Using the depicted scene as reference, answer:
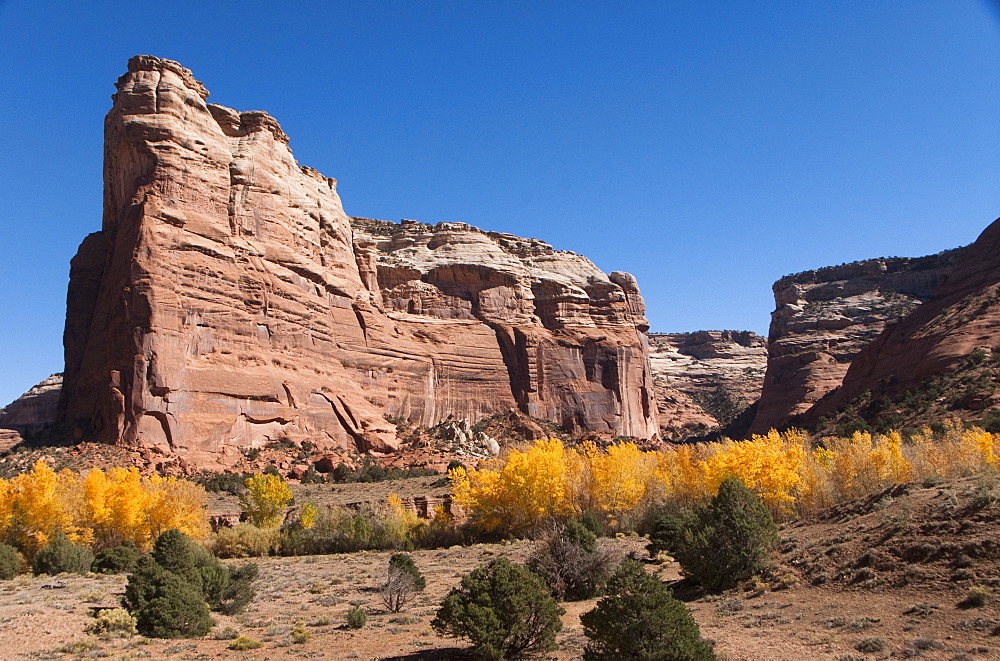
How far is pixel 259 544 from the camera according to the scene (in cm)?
3625

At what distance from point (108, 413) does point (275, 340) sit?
14.0 m

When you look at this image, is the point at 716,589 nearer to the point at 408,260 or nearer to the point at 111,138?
the point at 111,138

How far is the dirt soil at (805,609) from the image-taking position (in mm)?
14156

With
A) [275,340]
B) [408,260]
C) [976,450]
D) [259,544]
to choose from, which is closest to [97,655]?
[259,544]

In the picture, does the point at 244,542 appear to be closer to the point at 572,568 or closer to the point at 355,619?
the point at 355,619

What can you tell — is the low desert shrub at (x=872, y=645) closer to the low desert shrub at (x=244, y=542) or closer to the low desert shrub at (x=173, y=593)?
the low desert shrub at (x=173, y=593)

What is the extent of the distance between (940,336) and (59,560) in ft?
208

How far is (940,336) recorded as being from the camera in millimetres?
62125

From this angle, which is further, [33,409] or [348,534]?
[33,409]

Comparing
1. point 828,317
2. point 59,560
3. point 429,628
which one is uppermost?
point 828,317

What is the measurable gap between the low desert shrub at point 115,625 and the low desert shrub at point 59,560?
1304 centimetres

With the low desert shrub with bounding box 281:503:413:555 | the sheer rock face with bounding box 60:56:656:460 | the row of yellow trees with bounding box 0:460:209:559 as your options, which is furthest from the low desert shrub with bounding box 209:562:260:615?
the sheer rock face with bounding box 60:56:656:460

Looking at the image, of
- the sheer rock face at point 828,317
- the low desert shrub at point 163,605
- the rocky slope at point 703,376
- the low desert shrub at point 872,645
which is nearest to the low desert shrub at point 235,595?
the low desert shrub at point 163,605

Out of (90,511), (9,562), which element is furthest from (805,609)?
(90,511)
